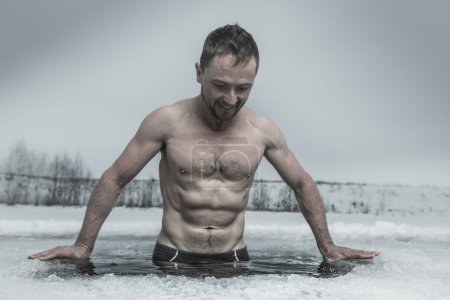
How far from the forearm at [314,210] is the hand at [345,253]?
0.05m

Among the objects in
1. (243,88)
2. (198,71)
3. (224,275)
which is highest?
(198,71)

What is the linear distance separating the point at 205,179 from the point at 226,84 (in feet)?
1.73

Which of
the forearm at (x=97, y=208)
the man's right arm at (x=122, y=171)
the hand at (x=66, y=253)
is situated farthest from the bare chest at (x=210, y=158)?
the hand at (x=66, y=253)

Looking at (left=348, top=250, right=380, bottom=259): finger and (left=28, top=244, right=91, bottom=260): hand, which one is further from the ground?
(left=348, top=250, right=380, bottom=259): finger

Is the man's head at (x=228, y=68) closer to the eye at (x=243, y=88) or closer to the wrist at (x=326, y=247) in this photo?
the eye at (x=243, y=88)

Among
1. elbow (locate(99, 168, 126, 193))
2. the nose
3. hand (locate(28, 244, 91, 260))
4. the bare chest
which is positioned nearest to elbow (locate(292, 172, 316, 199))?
the bare chest

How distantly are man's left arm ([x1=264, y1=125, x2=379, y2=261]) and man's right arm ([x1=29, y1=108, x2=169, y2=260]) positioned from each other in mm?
635

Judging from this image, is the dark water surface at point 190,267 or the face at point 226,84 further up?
the face at point 226,84

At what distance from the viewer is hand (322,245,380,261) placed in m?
3.20

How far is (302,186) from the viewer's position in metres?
3.47

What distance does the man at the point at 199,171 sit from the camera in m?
3.09

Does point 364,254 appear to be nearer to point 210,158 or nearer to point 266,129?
point 266,129

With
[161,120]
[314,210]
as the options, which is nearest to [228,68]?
[161,120]

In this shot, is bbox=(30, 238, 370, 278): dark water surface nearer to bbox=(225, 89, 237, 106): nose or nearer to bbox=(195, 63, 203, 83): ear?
bbox=(225, 89, 237, 106): nose
